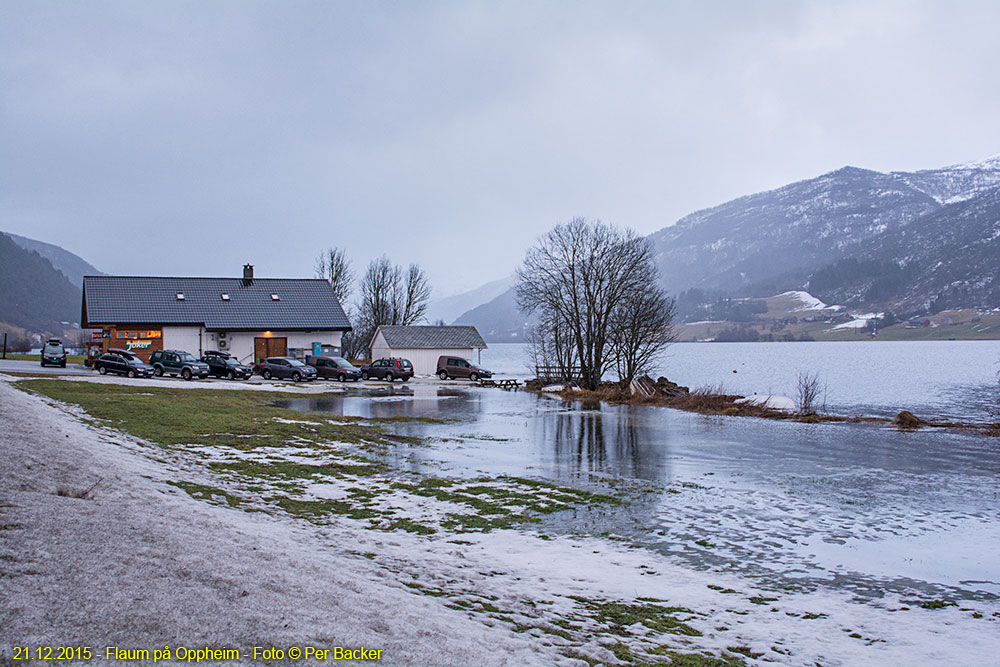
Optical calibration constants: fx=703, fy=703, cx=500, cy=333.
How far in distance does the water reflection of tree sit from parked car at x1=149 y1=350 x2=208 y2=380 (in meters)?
23.8

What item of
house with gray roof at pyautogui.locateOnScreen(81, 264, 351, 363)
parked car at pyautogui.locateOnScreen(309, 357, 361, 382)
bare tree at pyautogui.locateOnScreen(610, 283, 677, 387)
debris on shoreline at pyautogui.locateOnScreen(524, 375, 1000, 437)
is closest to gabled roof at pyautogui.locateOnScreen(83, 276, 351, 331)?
house with gray roof at pyautogui.locateOnScreen(81, 264, 351, 363)

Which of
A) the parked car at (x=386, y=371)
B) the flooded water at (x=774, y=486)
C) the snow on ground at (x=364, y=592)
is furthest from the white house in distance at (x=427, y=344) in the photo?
the snow on ground at (x=364, y=592)

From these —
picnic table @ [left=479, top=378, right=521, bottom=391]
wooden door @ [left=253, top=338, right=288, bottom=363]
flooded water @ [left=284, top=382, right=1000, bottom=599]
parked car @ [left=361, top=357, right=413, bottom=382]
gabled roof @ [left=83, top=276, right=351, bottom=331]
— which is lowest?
flooded water @ [left=284, top=382, right=1000, bottom=599]

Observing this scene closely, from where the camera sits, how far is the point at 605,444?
21.5 m

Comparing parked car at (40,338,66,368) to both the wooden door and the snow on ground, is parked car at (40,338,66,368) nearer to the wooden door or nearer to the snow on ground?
the wooden door

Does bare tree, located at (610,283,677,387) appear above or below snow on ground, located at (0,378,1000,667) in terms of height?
above

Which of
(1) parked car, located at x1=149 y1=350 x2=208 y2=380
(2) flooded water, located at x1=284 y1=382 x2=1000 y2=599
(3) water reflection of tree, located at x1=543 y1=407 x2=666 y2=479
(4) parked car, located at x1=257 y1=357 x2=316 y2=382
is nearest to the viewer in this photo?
(2) flooded water, located at x1=284 y1=382 x2=1000 y2=599

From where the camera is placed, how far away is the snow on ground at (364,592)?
504cm

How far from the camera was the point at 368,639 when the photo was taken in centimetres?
518

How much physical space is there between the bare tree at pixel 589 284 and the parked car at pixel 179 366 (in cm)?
2470

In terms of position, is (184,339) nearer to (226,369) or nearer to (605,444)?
(226,369)

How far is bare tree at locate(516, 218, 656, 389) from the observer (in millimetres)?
52094

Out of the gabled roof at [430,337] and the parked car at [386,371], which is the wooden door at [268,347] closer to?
the parked car at [386,371]

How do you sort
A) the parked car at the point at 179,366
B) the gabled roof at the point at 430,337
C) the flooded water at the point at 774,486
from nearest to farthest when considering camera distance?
1. the flooded water at the point at 774,486
2. the parked car at the point at 179,366
3. the gabled roof at the point at 430,337
